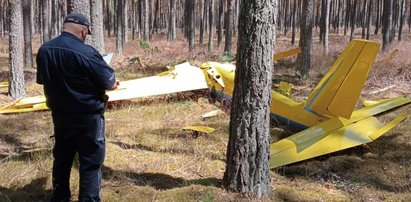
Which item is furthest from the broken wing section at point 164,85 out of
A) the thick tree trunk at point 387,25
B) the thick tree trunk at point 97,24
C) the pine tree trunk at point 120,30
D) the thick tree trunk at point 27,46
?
the pine tree trunk at point 120,30

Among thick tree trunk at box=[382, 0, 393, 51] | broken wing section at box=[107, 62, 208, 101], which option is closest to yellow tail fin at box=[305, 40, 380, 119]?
broken wing section at box=[107, 62, 208, 101]

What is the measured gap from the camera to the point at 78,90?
3660 millimetres

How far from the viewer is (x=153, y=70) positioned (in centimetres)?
1419

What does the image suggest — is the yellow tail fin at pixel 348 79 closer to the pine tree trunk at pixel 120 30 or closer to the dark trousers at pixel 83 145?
the dark trousers at pixel 83 145

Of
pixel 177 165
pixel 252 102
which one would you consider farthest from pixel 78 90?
pixel 177 165

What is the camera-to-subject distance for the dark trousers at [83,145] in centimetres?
369

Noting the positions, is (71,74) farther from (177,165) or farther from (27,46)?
(27,46)

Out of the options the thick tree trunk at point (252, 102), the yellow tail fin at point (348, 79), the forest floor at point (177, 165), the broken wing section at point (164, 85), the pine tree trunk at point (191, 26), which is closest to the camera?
the thick tree trunk at point (252, 102)

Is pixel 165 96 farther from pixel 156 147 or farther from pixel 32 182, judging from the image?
pixel 32 182

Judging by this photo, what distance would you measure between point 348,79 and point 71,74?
12.6 ft

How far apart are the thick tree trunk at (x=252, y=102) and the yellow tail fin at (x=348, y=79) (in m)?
2.15

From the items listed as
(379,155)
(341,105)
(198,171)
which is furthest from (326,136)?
(198,171)

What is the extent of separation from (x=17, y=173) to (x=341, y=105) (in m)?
4.34

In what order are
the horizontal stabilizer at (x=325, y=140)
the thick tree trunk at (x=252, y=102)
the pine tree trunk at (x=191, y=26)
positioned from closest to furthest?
the thick tree trunk at (x=252, y=102) < the horizontal stabilizer at (x=325, y=140) < the pine tree trunk at (x=191, y=26)
